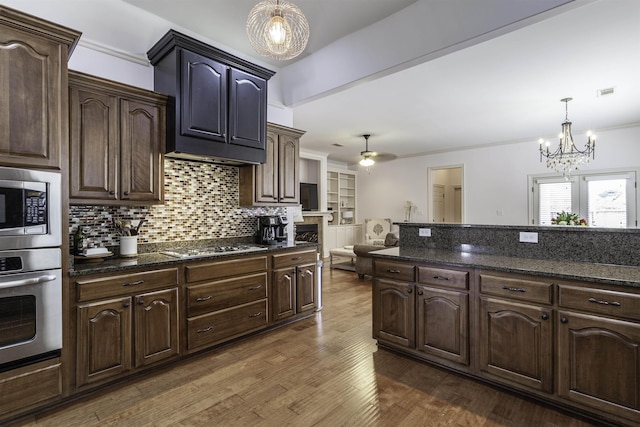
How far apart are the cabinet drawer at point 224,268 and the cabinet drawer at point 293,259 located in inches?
6.5

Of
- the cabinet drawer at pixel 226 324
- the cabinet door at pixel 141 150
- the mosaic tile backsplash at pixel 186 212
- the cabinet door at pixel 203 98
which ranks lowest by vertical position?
the cabinet drawer at pixel 226 324

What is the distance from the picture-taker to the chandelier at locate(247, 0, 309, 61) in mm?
1832

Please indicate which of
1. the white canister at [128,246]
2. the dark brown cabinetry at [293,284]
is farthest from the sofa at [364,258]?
the white canister at [128,246]

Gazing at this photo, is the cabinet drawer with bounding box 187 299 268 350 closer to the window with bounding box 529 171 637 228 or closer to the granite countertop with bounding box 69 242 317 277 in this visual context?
the granite countertop with bounding box 69 242 317 277

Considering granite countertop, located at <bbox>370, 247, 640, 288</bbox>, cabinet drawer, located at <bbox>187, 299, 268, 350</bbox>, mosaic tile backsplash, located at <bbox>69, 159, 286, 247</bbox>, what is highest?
mosaic tile backsplash, located at <bbox>69, 159, 286, 247</bbox>

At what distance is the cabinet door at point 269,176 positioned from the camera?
11.4ft

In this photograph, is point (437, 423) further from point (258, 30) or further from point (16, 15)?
point (16, 15)

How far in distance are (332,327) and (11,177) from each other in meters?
2.86

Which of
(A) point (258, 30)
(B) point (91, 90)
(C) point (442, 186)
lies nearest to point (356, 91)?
(A) point (258, 30)

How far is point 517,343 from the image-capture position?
204 cm

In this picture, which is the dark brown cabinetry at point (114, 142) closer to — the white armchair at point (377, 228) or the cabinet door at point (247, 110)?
the cabinet door at point (247, 110)

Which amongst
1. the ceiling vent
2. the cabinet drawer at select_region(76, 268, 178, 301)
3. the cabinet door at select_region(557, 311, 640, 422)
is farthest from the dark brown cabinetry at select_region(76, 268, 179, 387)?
the ceiling vent

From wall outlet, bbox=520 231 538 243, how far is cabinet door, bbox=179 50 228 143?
2.65 metres

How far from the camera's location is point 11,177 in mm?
1774
